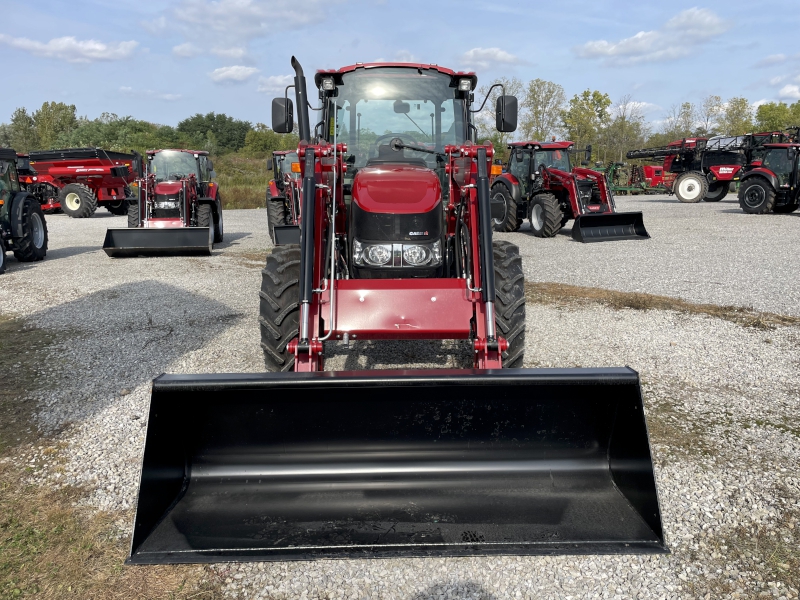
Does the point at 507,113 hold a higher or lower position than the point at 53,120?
lower

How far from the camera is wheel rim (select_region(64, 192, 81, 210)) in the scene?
21422mm

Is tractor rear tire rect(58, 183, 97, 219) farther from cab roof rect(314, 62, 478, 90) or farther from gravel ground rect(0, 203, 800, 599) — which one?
cab roof rect(314, 62, 478, 90)

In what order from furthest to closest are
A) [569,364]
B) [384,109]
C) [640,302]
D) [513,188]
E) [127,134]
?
[127,134] → [513,188] → [640,302] → [569,364] → [384,109]

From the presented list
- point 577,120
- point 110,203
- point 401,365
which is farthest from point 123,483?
point 577,120

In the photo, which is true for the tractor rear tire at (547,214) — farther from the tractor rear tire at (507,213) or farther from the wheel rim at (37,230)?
the wheel rim at (37,230)

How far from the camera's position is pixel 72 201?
70.8 feet

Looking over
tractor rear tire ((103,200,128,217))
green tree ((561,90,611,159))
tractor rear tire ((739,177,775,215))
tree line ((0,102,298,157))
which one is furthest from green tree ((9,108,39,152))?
tractor rear tire ((739,177,775,215))

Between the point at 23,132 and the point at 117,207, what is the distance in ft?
121

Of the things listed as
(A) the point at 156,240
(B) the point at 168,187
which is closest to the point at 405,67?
(A) the point at 156,240

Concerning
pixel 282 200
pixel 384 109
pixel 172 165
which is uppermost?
pixel 172 165

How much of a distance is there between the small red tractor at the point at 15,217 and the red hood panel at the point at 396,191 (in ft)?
28.3

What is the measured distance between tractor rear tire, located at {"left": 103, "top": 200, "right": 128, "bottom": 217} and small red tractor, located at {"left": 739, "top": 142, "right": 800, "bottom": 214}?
21144 mm

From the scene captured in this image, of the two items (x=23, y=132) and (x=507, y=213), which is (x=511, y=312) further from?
(x=23, y=132)

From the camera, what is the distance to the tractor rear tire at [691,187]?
22.8 m
